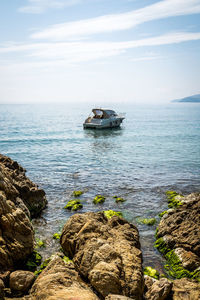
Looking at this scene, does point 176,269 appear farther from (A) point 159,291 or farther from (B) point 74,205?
(B) point 74,205

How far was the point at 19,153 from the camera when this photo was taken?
3894 centimetres

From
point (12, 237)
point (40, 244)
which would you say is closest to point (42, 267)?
point (12, 237)

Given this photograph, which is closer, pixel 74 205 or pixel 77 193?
pixel 74 205

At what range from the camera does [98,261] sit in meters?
8.38

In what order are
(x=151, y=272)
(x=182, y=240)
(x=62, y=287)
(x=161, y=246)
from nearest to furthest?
1. (x=62, y=287)
2. (x=151, y=272)
3. (x=182, y=240)
4. (x=161, y=246)

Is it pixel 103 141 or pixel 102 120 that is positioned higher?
pixel 102 120

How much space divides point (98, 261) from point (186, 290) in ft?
10.4

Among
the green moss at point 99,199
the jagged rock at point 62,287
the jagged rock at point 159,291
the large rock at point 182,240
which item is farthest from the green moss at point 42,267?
the green moss at point 99,199

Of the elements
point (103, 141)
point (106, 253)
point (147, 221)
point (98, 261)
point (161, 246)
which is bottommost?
point (161, 246)

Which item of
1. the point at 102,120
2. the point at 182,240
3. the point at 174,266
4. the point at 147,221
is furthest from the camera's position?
the point at 102,120

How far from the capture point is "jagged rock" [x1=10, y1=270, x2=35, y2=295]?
8504mm

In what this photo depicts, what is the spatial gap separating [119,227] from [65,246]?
8.27 ft

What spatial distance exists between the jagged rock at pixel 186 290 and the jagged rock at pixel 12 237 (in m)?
5.91

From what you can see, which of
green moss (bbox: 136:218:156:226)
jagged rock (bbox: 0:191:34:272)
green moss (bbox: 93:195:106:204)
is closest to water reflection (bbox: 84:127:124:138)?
green moss (bbox: 93:195:106:204)
